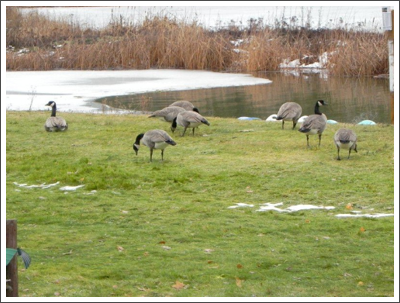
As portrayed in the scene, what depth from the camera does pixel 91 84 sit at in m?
28.5

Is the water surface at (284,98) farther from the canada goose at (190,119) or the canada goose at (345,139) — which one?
the canada goose at (345,139)

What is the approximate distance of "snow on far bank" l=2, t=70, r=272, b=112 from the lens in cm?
2375

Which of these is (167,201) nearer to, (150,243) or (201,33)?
(150,243)

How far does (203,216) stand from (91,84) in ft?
67.6

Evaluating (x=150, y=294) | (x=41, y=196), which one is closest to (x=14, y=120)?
(x=41, y=196)

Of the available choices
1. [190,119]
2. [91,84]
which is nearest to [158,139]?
[190,119]

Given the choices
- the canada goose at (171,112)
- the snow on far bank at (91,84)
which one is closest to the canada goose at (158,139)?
the canada goose at (171,112)

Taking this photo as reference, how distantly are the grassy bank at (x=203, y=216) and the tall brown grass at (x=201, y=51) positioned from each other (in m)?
15.0

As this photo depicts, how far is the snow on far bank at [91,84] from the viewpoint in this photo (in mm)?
23750

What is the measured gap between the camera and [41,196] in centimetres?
1012

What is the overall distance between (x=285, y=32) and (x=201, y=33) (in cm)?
609

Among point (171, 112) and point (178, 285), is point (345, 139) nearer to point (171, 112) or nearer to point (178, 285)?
point (171, 112)

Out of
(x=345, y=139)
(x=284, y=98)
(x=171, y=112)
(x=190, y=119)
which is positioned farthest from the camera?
(x=284, y=98)

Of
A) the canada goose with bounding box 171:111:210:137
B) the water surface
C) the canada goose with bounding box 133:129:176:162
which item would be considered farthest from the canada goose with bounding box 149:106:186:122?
the water surface
